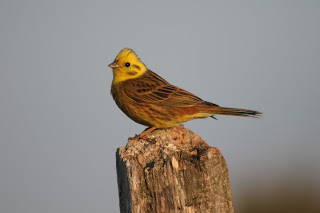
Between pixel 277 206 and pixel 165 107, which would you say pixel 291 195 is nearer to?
pixel 277 206

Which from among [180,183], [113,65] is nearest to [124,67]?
[113,65]

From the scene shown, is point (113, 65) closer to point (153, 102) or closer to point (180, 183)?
point (153, 102)

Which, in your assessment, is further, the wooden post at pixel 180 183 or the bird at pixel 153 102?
the bird at pixel 153 102

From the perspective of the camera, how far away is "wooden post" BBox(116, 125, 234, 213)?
10.6ft

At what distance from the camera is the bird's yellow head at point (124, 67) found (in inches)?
279

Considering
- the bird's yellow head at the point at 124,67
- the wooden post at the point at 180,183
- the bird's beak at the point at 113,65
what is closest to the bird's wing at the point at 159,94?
the bird's yellow head at the point at 124,67

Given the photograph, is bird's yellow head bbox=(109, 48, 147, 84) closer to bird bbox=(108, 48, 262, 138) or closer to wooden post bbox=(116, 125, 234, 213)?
bird bbox=(108, 48, 262, 138)

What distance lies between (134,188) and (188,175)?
17.9 inches

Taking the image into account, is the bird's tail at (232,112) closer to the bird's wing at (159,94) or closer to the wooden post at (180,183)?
the bird's wing at (159,94)

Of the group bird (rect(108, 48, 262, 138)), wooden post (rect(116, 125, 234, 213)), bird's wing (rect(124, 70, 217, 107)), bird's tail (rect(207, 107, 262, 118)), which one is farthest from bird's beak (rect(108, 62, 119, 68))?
wooden post (rect(116, 125, 234, 213))

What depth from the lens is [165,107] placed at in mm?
6457

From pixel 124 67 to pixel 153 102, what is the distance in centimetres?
98

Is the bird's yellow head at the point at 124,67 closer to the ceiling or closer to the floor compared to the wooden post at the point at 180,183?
closer to the ceiling

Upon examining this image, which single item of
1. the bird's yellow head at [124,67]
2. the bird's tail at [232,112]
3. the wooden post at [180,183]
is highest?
the bird's yellow head at [124,67]
